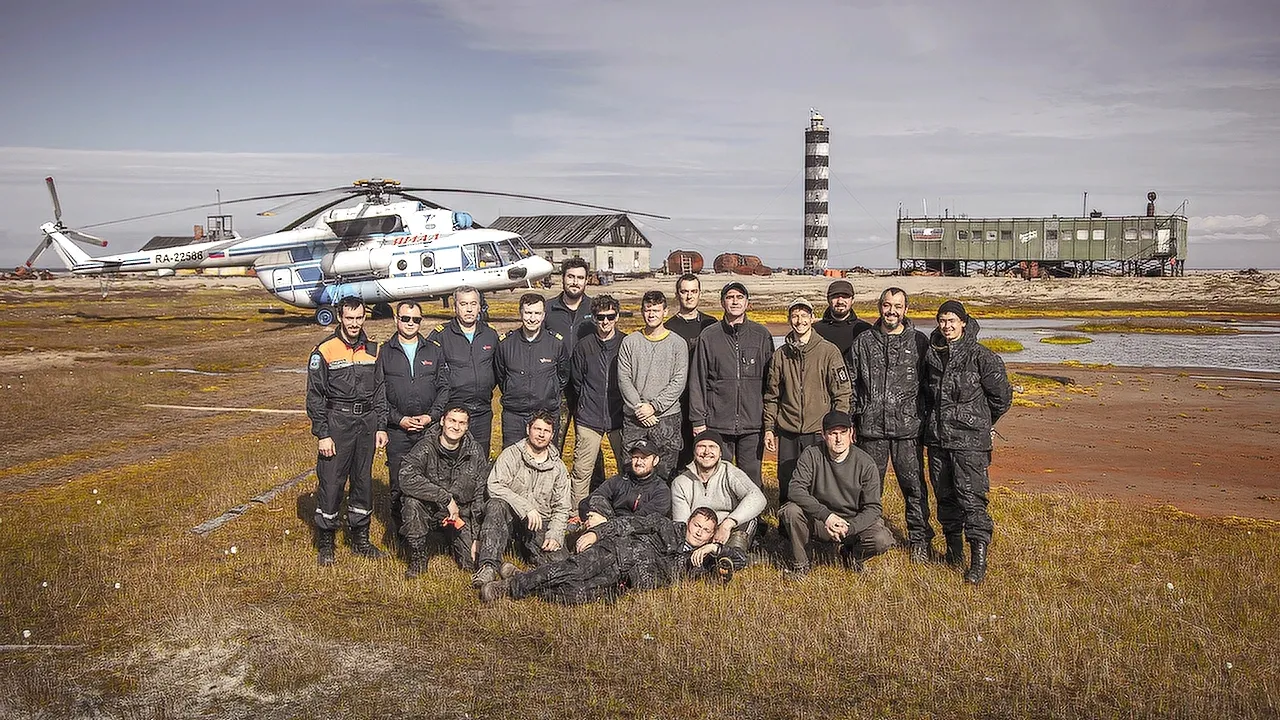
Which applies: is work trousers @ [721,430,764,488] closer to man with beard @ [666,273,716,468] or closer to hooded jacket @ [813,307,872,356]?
man with beard @ [666,273,716,468]

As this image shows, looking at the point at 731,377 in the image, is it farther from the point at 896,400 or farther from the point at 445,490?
the point at 445,490

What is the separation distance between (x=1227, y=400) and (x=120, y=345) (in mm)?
26477

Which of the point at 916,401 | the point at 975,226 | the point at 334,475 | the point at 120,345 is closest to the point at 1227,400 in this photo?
the point at 916,401

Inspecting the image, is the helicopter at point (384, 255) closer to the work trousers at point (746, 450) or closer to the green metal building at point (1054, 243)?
the work trousers at point (746, 450)

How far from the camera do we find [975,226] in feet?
224

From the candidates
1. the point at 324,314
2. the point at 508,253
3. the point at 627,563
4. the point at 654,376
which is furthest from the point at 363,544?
the point at 324,314

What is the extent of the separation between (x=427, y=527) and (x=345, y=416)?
113 centimetres

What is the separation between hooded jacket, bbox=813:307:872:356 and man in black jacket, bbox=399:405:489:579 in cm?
315

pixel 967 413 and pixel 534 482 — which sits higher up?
pixel 967 413

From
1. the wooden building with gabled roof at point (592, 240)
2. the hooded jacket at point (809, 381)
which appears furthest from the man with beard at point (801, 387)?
A: the wooden building with gabled roof at point (592, 240)

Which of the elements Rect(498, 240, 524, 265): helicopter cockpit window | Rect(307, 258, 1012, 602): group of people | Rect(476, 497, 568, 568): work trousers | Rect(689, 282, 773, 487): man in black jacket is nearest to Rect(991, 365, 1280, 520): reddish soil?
Rect(307, 258, 1012, 602): group of people

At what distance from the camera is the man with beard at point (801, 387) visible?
24.9ft

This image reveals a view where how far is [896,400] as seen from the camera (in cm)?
740

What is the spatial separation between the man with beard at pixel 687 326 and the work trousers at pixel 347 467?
2680 mm
